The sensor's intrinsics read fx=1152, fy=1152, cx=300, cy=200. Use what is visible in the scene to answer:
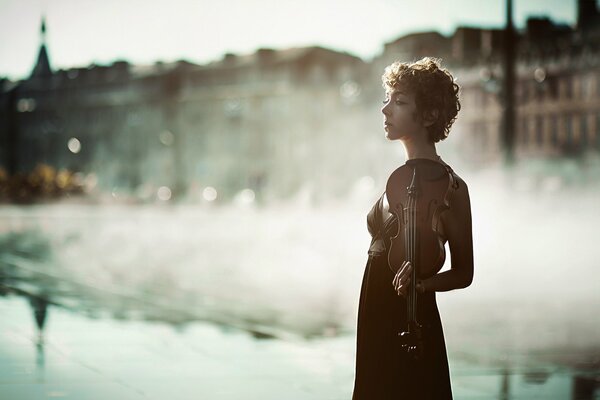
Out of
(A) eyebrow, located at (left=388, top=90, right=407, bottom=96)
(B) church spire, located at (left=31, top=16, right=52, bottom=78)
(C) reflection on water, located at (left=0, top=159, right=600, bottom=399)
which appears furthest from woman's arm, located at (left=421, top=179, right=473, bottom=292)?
(B) church spire, located at (left=31, top=16, right=52, bottom=78)

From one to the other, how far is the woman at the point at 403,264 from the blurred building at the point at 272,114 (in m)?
A: 70.4

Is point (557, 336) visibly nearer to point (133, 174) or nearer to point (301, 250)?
point (301, 250)

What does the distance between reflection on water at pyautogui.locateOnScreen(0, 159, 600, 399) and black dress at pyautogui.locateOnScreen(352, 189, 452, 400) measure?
3.78 m

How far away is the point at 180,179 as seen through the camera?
4692 inches

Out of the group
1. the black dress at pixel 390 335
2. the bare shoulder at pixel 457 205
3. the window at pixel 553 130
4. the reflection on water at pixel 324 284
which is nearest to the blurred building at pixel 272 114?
the window at pixel 553 130

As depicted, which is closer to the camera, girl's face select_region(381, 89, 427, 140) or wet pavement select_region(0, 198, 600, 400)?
girl's face select_region(381, 89, 427, 140)

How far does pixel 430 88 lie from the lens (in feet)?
12.3

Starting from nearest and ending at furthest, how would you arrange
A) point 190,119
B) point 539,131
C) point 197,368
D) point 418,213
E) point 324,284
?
1. point 418,213
2. point 197,368
3. point 324,284
4. point 539,131
5. point 190,119

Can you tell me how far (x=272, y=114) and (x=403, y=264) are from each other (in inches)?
4359

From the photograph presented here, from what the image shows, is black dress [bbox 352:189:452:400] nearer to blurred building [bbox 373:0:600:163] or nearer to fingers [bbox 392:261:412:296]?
fingers [bbox 392:261:412:296]

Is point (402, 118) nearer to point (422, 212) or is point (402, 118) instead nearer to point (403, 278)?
point (422, 212)

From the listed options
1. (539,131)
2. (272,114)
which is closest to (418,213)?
(539,131)

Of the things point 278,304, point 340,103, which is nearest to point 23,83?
point 340,103

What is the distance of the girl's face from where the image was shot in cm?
375
